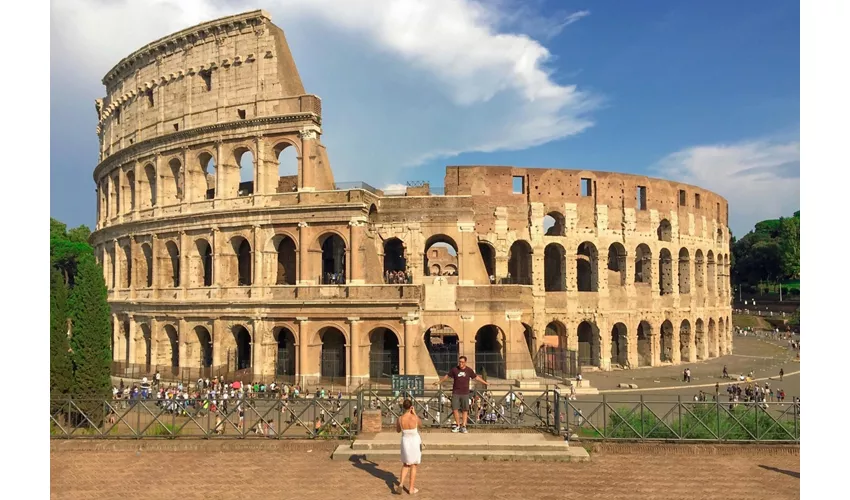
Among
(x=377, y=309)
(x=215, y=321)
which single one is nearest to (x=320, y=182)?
(x=377, y=309)

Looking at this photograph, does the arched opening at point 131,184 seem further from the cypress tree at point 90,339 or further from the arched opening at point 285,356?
the cypress tree at point 90,339

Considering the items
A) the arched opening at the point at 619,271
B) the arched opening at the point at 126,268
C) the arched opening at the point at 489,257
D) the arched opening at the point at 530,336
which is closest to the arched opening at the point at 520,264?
the arched opening at the point at 489,257

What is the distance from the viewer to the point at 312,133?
25.2 m

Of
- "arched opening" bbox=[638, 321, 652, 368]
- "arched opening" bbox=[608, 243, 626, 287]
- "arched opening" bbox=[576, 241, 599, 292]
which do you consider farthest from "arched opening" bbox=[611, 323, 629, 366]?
"arched opening" bbox=[576, 241, 599, 292]

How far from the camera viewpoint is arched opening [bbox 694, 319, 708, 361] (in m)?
37.9

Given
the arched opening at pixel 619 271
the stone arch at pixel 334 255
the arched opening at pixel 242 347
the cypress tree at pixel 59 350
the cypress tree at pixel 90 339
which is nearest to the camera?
the cypress tree at pixel 59 350

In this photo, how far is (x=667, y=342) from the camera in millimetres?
36375

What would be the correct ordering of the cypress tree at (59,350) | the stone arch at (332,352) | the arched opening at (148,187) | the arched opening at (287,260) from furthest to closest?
the arched opening at (148,187) → the arched opening at (287,260) → the stone arch at (332,352) → the cypress tree at (59,350)

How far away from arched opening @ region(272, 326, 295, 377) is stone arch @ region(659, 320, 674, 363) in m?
24.4

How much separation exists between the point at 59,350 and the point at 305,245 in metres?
10.5

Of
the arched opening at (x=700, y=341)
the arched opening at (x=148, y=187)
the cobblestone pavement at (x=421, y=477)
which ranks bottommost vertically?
the arched opening at (x=700, y=341)

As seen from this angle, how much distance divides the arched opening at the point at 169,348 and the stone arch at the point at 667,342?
98.8ft

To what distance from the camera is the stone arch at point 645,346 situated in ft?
113

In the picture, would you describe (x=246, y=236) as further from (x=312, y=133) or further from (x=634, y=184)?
(x=634, y=184)
